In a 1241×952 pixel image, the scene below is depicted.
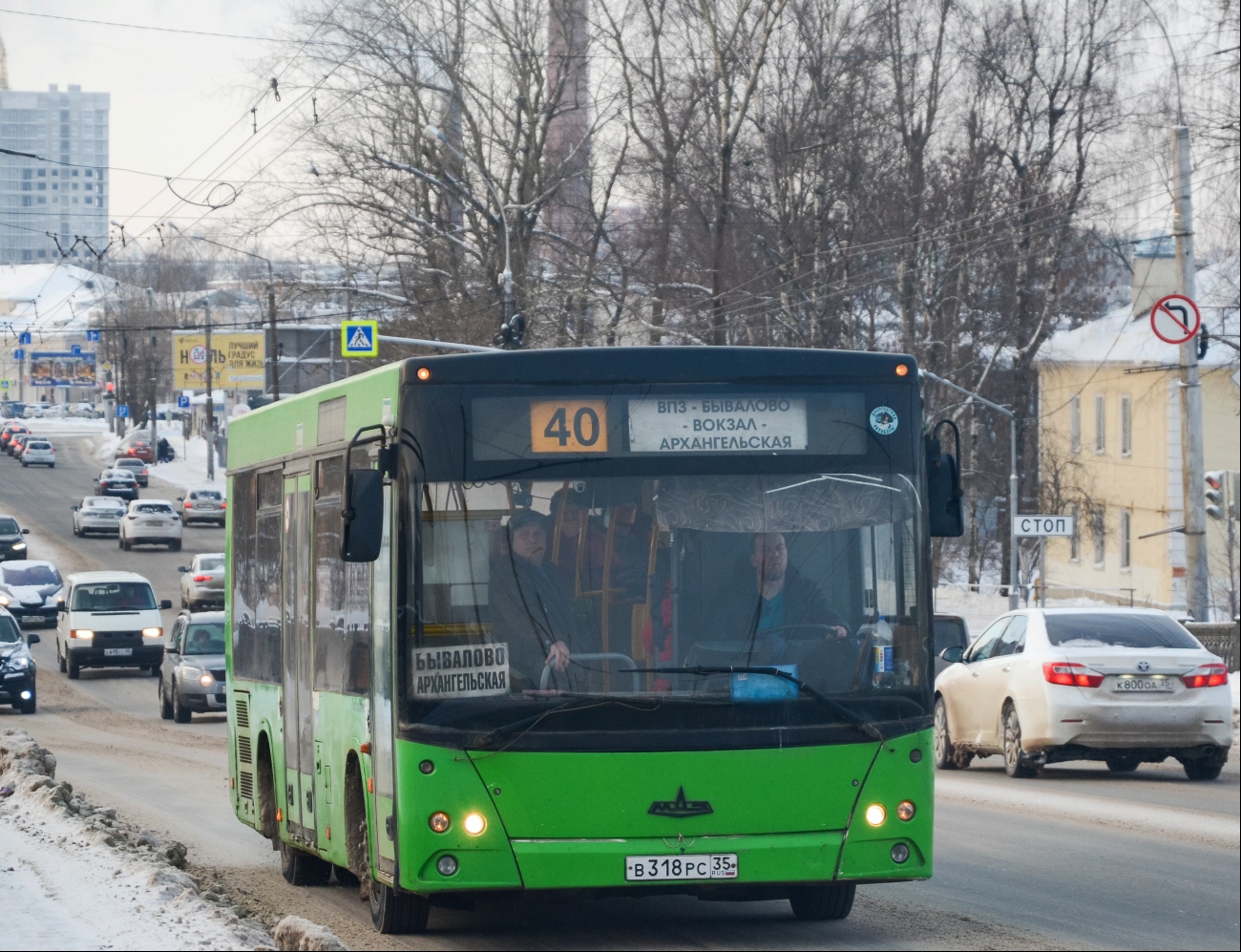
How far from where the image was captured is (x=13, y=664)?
82.8 ft

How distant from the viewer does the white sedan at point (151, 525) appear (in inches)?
802

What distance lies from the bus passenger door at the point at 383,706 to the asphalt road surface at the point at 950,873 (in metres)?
0.52

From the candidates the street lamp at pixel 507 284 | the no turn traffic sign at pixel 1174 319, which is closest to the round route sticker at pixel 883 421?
the no turn traffic sign at pixel 1174 319

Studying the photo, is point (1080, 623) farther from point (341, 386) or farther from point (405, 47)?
point (405, 47)

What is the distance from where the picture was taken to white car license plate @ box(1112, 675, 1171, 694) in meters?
15.7

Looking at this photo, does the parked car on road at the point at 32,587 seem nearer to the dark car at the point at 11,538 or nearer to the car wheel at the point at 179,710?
the dark car at the point at 11,538

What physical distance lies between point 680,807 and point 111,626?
24.5 metres

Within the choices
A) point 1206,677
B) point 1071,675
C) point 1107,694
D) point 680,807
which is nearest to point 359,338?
point 1071,675

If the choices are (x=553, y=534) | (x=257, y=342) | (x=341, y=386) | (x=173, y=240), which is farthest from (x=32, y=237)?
(x=257, y=342)

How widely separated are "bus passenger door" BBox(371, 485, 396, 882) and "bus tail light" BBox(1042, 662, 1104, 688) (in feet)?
29.1

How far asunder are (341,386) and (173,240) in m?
15.1

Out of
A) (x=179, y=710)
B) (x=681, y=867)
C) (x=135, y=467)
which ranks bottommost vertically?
(x=179, y=710)

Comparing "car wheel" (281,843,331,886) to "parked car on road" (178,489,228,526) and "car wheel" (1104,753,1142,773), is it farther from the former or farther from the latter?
"parked car on road" (178,489,228,526)

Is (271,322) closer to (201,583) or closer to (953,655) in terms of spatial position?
(201,583)
